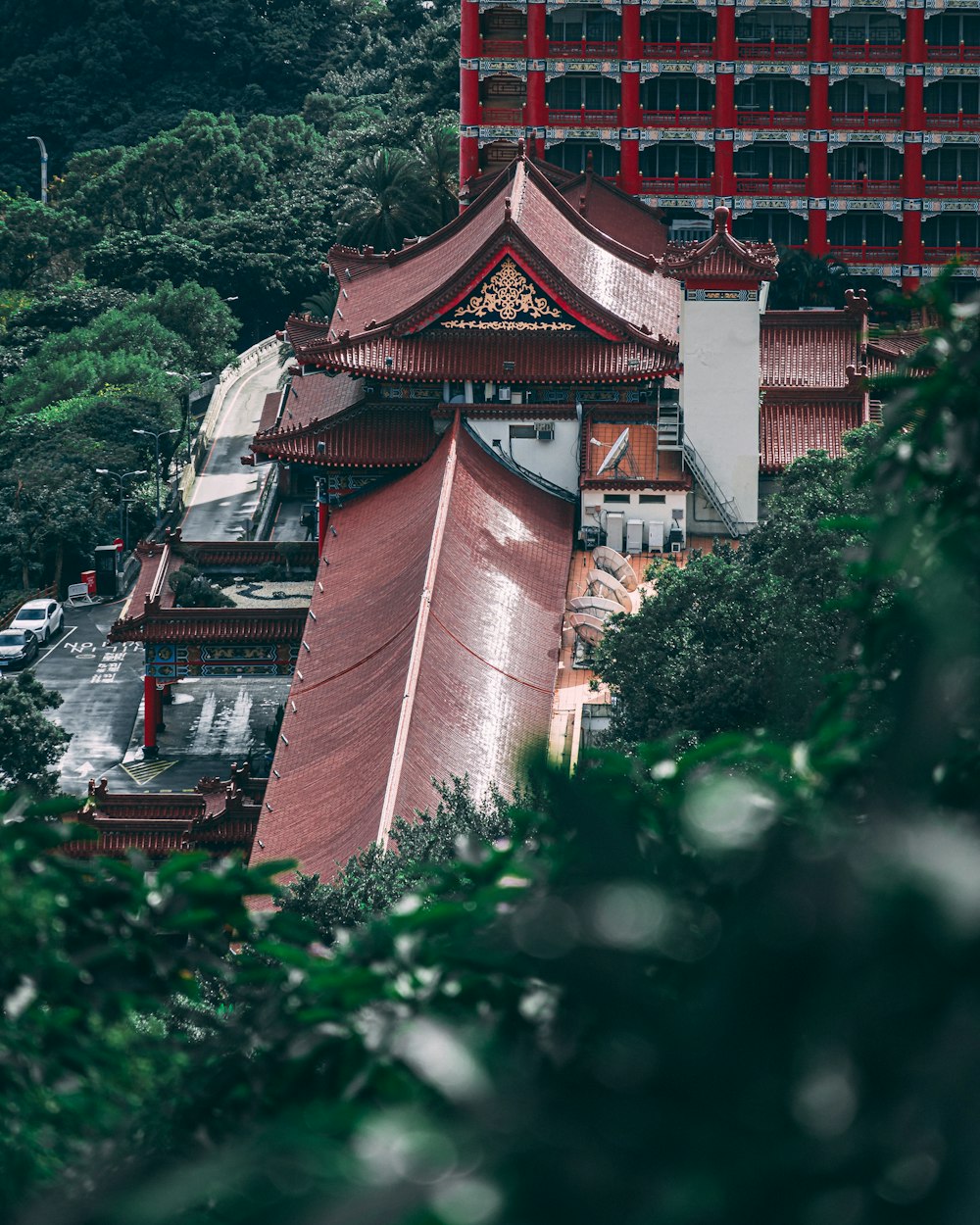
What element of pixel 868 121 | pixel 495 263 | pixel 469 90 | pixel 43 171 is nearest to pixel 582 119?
pixel 469 90

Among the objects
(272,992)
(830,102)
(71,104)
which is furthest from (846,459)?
(71,104)

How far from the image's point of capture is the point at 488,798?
37.6 meters

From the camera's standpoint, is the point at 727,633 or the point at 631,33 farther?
the point at 631,33

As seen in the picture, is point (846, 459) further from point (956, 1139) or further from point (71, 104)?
point (71, 104)

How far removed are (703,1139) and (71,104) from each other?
158 meters

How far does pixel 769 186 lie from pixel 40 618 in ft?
116

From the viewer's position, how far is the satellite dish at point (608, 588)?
52.2 metres

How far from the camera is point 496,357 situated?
58.3 meters

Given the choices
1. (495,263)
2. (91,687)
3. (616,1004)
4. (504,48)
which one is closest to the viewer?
(616,1004)

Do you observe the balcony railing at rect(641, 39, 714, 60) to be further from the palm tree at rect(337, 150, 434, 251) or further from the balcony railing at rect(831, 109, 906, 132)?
the palm tree at rect(337, 150, 434, 251)

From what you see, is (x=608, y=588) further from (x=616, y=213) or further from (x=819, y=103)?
(x=819, y=103)

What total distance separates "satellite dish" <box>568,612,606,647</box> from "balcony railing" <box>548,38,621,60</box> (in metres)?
44.0

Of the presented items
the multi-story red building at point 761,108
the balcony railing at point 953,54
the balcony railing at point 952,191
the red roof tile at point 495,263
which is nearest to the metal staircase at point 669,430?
the red roof tile at point 495,263

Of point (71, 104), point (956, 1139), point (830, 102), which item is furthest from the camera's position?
point (71, 104)
